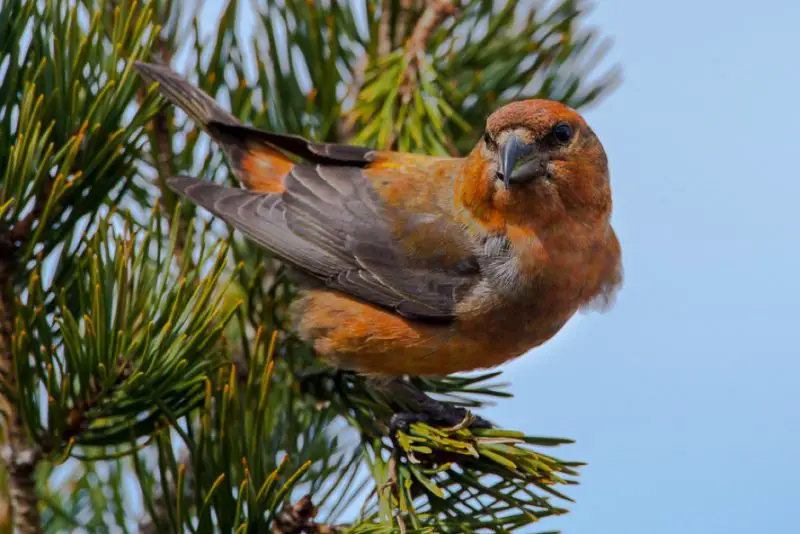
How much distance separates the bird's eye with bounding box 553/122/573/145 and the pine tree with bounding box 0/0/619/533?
0.74ft

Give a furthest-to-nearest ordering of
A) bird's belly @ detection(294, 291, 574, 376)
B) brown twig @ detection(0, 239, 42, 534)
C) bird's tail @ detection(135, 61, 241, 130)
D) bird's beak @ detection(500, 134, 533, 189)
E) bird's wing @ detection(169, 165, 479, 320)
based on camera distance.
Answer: bird's wing @ detection(169, 165, 479, 320) < bird's belly @ detection(294, 291, 574, 376) < bird's beak @ detection(500, 134, 533, 189) < bird's tail @ detection(135, 61, 241, 130) < brown twig @ detection(0, 239, 42, 534)

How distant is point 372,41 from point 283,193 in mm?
777

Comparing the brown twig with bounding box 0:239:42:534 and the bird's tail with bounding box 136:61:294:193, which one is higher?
the bird's tail with bounding box 136:61:294:193

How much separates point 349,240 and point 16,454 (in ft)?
5.69

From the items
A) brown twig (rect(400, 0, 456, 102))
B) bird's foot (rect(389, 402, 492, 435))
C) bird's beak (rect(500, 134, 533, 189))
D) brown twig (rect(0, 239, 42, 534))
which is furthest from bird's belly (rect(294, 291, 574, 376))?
brown twig (rect(0, 239, 42, 534))

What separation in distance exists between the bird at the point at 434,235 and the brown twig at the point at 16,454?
0.75m

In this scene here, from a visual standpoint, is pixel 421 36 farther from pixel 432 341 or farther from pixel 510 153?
pixel 432 341

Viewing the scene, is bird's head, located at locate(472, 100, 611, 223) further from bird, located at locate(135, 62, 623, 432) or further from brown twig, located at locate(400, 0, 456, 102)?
brown twig, located at locate(400, 0, 456, 102)

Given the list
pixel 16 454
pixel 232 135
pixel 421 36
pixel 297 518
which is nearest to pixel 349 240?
pixel 232 135

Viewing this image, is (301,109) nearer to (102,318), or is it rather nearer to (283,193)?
(283,193)

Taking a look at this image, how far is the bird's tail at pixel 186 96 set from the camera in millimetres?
2518

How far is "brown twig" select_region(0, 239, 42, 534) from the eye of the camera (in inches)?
83.2

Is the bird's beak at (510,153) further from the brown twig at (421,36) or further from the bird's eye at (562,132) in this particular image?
the brown twig at (421,36)

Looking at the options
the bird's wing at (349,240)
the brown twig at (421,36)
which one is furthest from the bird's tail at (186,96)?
the brown twig at (421,36)
